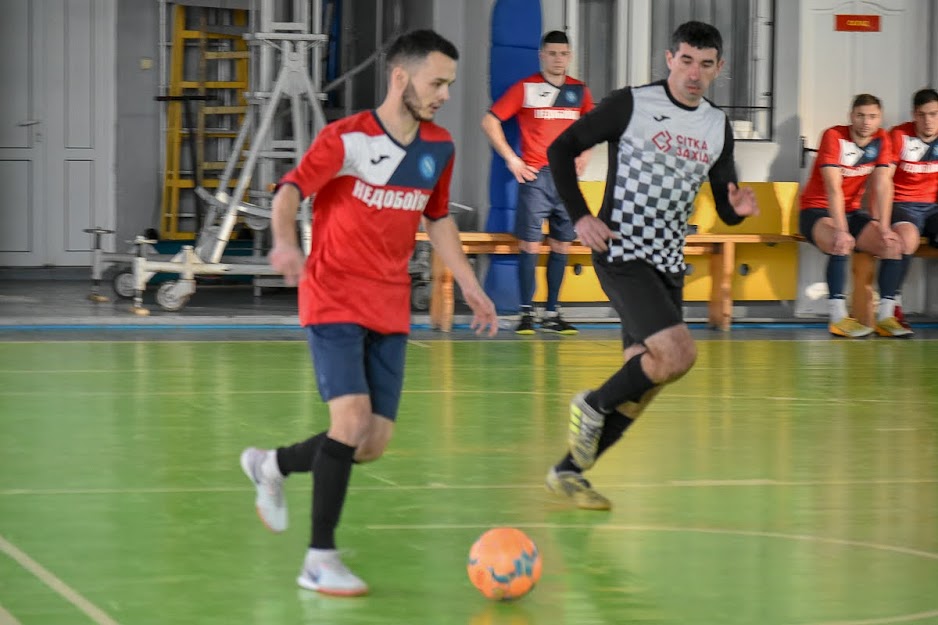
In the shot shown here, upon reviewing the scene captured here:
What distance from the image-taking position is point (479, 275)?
42.6 ft

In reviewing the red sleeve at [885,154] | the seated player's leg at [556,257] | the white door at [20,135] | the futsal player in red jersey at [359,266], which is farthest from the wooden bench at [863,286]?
the futsal player in red jersey at [359,266]

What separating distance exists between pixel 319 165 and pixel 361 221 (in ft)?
0.74

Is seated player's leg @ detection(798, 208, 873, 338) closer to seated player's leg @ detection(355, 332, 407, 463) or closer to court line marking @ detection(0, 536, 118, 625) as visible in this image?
seated player's leg @ detection(355, 332, 407, 463)

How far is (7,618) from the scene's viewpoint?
427 centimetres

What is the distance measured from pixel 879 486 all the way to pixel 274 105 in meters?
7.37

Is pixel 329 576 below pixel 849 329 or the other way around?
below

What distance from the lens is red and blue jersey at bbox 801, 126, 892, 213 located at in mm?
12414

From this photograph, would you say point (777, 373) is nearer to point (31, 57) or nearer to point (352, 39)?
point (352, 39)

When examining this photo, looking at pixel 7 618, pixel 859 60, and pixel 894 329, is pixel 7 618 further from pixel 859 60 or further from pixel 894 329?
pixel 859 60

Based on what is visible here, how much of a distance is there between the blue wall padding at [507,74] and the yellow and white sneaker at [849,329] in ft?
8.20

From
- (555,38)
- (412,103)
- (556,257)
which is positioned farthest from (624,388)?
(555,38)

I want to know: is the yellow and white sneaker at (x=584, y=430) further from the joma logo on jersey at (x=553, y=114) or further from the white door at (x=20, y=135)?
the white door at (x=20, y=135)

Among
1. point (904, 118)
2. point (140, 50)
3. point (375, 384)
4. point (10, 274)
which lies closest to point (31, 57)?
point (140, 50)

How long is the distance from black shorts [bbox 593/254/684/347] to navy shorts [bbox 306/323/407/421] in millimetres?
A: 1255
